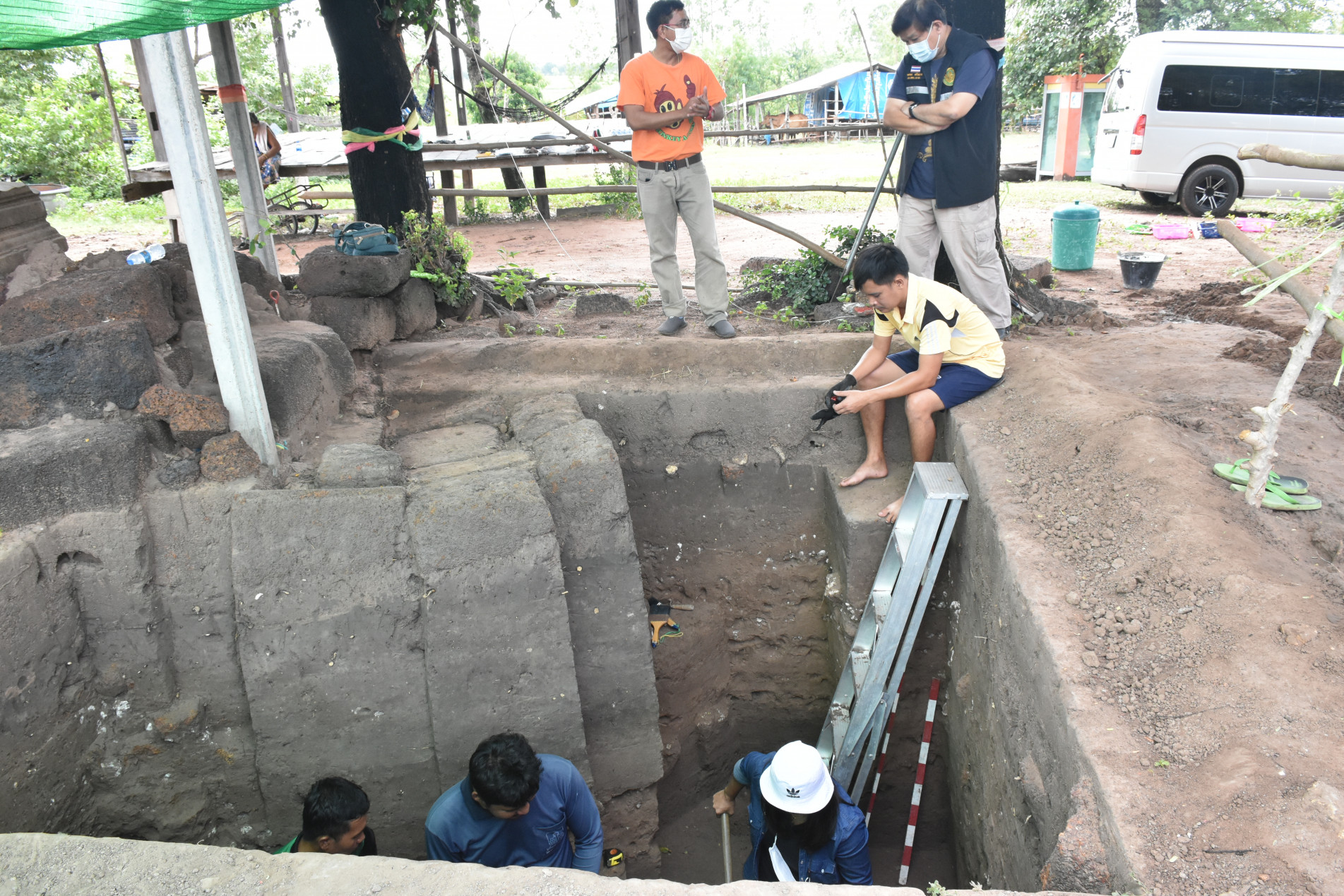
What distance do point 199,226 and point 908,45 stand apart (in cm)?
338

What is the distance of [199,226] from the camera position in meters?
3.05

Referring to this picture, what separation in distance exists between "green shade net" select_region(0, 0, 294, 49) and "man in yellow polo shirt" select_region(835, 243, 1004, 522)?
101 inches

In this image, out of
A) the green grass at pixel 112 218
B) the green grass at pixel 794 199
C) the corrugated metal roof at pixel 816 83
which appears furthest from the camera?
the corrugated metal roof at pixel 816 83

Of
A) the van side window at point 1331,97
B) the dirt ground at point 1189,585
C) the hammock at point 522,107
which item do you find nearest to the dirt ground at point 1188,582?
the dirt ground at point 1189,585

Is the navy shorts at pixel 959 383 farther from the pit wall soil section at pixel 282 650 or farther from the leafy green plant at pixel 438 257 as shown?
the leafy green plant at pixel 438 257

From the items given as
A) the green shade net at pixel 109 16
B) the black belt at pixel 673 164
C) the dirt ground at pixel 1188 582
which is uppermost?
the green shade net at pixel 109 16

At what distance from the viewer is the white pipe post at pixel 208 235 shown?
9.57ft

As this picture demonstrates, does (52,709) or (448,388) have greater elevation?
(448,388)

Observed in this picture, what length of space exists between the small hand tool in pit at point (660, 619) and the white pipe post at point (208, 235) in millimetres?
2117

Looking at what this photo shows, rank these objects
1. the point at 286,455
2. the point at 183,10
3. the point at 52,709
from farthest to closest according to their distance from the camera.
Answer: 1. the point at 286,455
2. the point at 52,709
3. the point at 183,10

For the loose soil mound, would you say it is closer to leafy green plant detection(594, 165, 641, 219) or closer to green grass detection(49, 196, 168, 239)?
leafy green plant detection(594, 165, 641, 219)

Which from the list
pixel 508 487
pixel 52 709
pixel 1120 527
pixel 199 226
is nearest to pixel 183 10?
pixel 199 226

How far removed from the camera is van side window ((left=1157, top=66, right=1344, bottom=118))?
10.0 m

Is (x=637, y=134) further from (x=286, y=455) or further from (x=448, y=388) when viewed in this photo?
(x=286, y=455)
